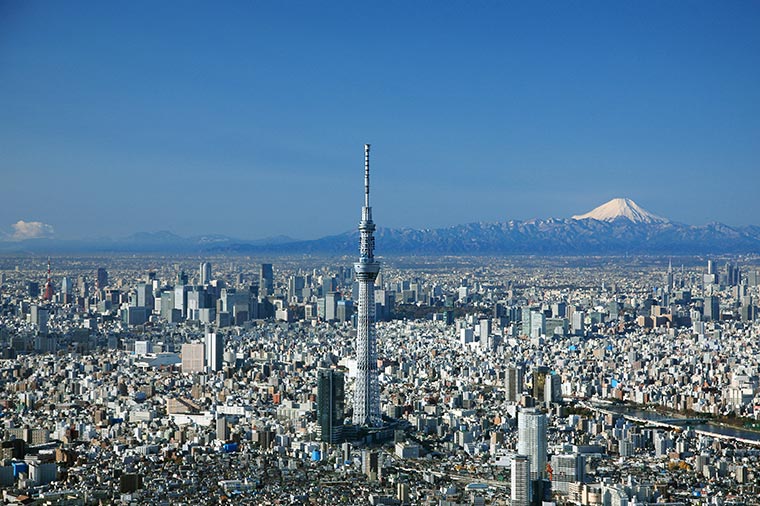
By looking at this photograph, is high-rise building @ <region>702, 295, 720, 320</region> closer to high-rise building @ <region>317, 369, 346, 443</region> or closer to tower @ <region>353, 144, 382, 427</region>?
tower @ <region>353, 144, 382, 427</region>

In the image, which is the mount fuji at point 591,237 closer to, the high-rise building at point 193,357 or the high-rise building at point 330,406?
the high-rise building at point 193,357

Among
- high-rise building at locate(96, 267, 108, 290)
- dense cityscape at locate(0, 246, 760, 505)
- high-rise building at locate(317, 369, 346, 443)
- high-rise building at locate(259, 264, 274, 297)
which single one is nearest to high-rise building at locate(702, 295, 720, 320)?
dense cityscape at locate(0, 246, 760, 505)

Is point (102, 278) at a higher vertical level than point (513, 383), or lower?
higher

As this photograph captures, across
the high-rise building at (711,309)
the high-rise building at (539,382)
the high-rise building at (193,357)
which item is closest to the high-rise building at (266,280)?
the high-rise building at (193,357)

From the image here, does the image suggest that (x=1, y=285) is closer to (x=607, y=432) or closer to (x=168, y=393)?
(x=168, y=393)

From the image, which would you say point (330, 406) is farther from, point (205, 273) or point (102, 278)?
point (205, 273)

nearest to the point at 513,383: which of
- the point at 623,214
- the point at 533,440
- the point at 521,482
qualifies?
the point at 533,440
